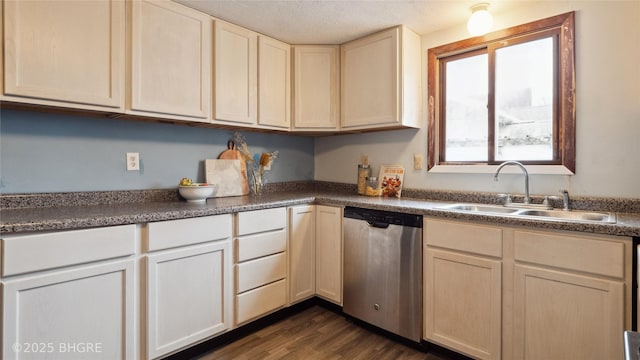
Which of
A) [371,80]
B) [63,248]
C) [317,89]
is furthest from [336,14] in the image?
[63,248]

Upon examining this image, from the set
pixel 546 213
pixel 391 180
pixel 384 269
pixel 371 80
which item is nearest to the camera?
pixel 546 213

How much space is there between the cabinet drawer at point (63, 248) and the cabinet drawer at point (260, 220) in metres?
0.61

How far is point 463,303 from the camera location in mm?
1761

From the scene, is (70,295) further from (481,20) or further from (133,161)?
(481,20)

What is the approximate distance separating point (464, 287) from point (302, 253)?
112cm

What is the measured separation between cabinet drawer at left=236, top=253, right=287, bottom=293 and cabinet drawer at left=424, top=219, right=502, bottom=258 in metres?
1.00

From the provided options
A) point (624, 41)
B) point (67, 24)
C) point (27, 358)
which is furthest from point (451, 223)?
point (67, 24)

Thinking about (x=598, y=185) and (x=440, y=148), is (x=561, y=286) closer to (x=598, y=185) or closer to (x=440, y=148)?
(x=598, y=185)

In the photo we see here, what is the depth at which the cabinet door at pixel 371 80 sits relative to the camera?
2.35 meters

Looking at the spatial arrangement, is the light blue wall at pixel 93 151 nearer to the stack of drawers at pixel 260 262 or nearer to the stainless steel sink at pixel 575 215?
the stack of drawers at pixel 260 262

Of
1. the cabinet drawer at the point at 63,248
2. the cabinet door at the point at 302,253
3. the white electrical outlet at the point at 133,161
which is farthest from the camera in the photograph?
the cabinet door at the point at 302,253

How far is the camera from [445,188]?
238 centimetres

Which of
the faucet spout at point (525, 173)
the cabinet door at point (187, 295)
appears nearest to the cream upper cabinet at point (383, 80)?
the faucet spout at point (525, 173)

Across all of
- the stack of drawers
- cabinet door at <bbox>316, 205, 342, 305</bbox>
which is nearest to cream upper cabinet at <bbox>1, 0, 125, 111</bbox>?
the stack of drawers
